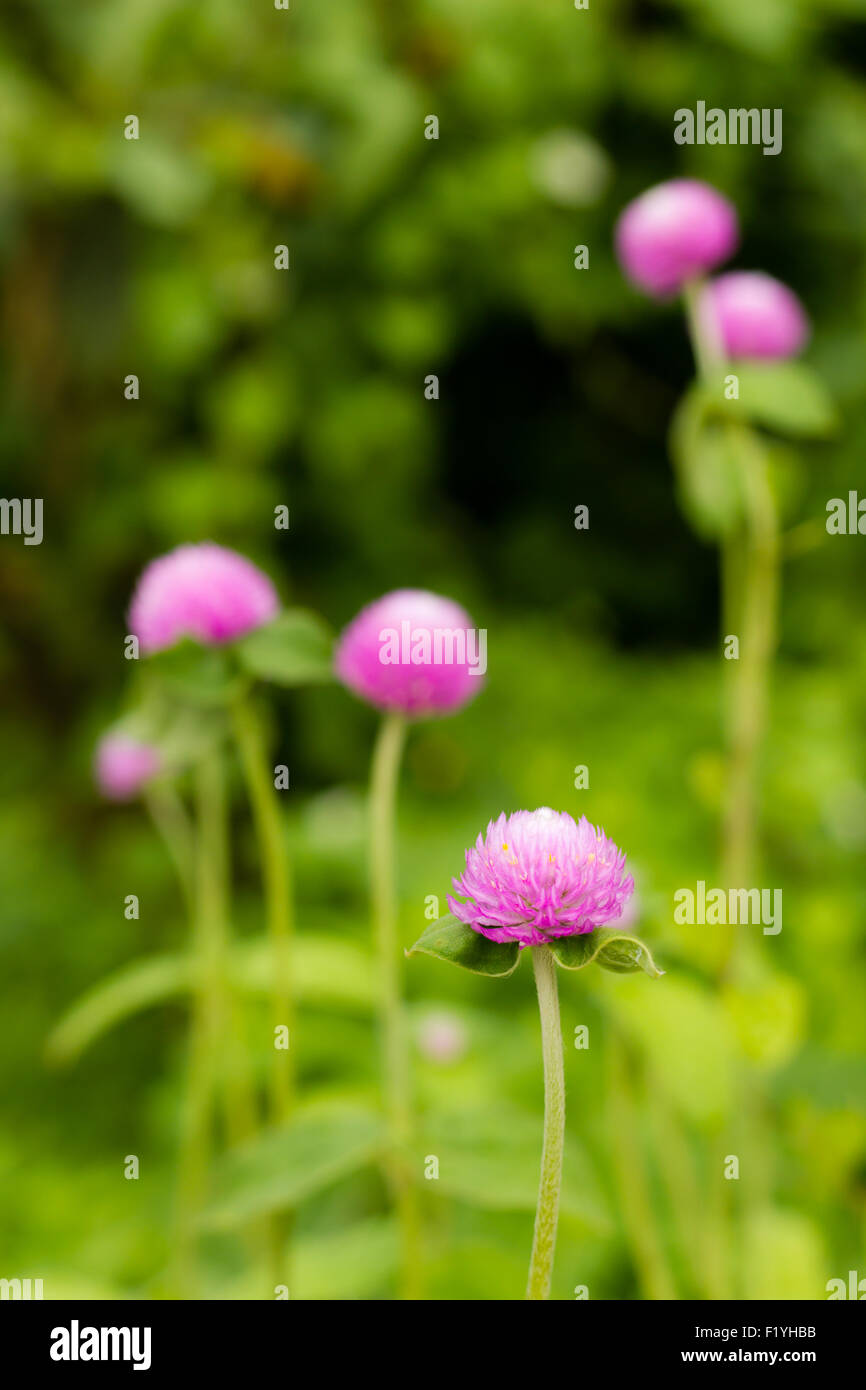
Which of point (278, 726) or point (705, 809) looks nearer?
point (705, 809)

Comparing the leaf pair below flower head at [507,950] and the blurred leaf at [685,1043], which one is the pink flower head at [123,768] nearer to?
the blurred leaf at [685,1043]

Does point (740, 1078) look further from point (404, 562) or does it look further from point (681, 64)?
point (681, 64)

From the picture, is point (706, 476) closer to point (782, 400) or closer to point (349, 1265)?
point (782, 400)

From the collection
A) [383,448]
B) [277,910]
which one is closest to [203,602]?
[277,910]

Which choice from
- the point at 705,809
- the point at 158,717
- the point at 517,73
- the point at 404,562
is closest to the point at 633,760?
the point at 705,809

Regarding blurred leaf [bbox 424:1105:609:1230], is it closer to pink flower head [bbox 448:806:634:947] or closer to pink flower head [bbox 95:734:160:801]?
pink flower head [bbox 448:806:634:947]

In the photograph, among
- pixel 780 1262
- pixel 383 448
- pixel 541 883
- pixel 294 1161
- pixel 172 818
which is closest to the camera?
pixel 541 883
